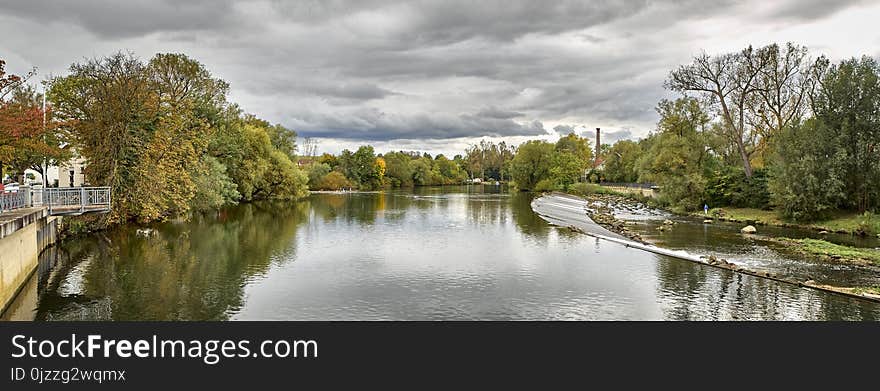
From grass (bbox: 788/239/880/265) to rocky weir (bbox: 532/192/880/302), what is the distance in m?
1.23

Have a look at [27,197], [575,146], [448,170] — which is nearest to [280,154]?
[27,197]

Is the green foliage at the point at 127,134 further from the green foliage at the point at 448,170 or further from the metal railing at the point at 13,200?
the green foliage at the point at 448,170

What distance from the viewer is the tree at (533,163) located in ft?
336

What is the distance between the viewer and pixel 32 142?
25.4 metres

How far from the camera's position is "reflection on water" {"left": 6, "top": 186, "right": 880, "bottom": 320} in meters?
15.9

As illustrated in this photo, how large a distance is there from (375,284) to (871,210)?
31.2m

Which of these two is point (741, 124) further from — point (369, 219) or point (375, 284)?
point (375, 284)

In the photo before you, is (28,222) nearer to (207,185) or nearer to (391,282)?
(391,282)

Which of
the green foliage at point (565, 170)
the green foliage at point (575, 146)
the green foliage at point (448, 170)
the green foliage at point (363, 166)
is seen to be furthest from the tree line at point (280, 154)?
the green foliage at point (448, 170)

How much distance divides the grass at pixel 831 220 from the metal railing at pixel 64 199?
130 ft

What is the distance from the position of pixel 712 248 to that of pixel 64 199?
2991 centimetres

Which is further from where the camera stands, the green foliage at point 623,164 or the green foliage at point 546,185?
the green foliage at point 546,185
